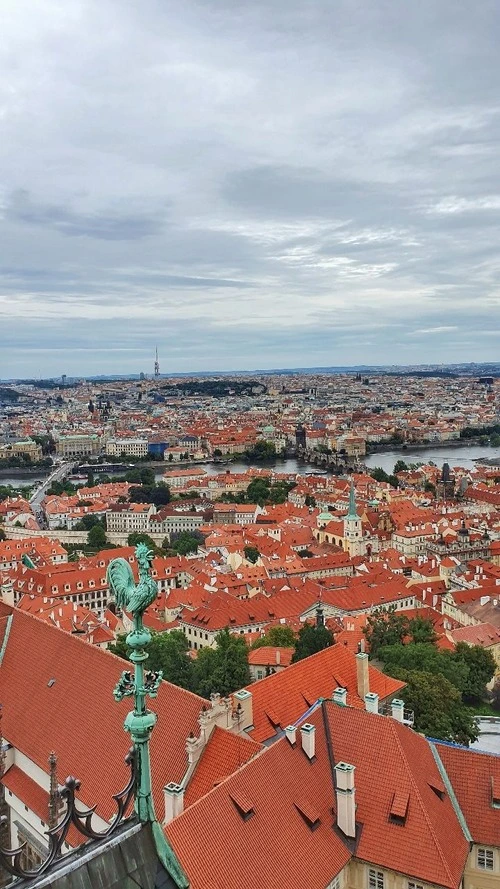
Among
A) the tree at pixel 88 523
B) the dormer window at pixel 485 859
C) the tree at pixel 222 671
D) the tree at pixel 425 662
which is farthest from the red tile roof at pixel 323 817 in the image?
the tree at pixel 88 523

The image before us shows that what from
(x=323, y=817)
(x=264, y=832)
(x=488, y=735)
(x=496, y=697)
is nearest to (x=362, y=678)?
(x=488, y=735)

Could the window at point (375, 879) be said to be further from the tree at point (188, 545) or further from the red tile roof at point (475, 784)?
the tree at point (188, 545)

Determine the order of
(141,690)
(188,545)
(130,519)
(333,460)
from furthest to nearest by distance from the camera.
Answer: (333,460), (130,519), (188,545), (141,690)

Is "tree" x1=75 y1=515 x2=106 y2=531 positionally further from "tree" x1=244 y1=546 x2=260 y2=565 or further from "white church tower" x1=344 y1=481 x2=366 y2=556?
"white church tower" x1=344 y1=481 x2=366 y2=556

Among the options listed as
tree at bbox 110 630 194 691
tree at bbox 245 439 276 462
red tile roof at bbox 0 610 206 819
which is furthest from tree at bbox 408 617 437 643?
tree at bbox 245 439 276 462

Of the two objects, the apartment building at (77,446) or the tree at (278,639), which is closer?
the tree at (278,639)

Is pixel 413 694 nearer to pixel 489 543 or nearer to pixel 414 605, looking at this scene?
pixel 414 605

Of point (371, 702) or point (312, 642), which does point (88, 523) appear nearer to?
point (312, 642)
